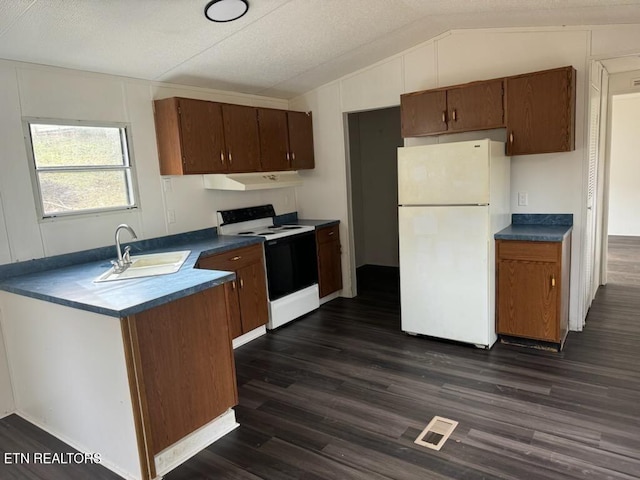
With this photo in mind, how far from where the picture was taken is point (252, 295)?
3871 mm

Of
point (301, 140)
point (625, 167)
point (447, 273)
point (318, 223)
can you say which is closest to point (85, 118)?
point (301, 140)

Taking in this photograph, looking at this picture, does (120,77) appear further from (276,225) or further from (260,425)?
(260,425)

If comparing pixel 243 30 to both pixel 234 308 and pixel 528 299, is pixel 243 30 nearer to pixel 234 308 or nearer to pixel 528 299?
pixel 234 308

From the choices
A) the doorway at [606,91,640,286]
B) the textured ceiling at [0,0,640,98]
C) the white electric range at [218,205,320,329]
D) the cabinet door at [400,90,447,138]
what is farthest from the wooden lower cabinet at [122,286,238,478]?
the doorway at [606,91,640,286]

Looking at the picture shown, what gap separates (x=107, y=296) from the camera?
215 cm

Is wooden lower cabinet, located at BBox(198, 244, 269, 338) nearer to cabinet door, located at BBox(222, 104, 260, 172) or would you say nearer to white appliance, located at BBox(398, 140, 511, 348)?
cabinet door, located at BBox(222, 104, 260, 172)

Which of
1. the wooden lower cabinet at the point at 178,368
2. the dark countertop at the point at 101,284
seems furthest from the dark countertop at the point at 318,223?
Answer: the wooden lower cabinet at the point at 178,368

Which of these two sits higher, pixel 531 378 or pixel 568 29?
pixel 568 29

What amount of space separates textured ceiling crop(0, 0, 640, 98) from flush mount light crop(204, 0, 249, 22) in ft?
0.18

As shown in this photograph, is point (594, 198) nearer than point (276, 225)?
Yes

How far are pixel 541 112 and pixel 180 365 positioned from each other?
318cm

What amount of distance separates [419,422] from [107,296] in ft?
6.11

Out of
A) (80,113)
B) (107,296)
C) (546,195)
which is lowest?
(107,296)

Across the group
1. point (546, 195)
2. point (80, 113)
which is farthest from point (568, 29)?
point (80, 113)
